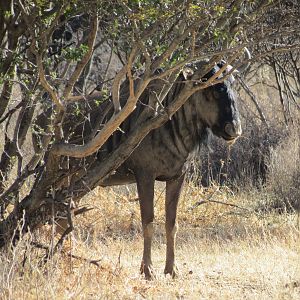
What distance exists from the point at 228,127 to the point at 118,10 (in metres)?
2.02

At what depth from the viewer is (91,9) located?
230 inches

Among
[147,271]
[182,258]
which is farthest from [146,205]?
[182,258]

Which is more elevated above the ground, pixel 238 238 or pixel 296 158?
pixel 296 158

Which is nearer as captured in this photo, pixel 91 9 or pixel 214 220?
pixel 91 9

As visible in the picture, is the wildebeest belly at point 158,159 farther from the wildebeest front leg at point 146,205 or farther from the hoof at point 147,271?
the hoof at point 147,271

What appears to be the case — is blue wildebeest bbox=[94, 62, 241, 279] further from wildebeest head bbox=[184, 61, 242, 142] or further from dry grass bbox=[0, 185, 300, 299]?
dry grass bbox=[0, 185, 300, 299]

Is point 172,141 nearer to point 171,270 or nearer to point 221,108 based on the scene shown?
point 221,108

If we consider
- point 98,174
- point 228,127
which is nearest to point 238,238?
point 228,127

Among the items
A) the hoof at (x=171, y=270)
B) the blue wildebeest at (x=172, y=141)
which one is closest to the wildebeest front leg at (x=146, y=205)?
the blue wildebeest at (x=172, y=141)

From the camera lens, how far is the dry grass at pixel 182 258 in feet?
19.4

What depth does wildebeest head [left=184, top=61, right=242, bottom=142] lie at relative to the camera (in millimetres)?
7526

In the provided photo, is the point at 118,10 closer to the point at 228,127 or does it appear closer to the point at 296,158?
the point at 228,127

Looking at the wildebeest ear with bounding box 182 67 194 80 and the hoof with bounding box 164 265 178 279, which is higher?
the wildebeest ear with bounding box 182 67 194 80

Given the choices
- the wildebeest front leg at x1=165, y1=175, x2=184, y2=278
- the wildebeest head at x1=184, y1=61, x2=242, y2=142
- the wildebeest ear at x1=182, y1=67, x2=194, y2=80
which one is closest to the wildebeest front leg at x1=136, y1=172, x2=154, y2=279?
the wildebeest front leg at x1=165, y1=175, x2=184, y2=278
